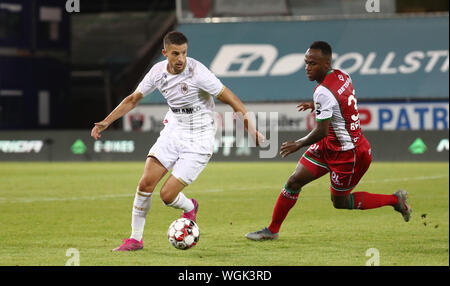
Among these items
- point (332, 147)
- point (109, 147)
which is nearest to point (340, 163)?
point (332, 147)

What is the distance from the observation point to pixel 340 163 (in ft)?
28.8

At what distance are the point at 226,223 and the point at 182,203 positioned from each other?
2146 millimetres

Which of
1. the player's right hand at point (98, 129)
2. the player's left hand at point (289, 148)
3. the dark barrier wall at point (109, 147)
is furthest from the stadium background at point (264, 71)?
the player's right hand at point (98, 129)

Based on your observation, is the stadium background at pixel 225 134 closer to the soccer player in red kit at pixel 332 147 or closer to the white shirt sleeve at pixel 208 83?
the soccer player in red kit at pixel 332 147

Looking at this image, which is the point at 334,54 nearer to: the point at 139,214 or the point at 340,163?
the point at 340,163

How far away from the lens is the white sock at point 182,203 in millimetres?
8580

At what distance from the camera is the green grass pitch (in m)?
7.86

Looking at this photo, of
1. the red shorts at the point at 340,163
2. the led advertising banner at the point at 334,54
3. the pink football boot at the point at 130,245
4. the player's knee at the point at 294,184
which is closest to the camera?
the pink football boot at the point at 130,245

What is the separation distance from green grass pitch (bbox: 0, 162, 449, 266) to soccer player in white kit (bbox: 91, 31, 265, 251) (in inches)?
21.5

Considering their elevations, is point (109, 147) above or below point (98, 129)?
below

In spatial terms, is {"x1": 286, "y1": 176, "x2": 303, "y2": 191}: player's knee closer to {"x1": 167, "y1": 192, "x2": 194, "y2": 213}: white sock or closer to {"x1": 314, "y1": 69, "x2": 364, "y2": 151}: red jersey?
{"x1": 314, "y1": 69, "x2": 364, "y2": 151}: red jersey

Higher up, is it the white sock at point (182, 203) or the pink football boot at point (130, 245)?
the white sock at point (182, 203)

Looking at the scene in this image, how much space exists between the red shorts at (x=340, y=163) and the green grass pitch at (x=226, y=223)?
2.03 ft

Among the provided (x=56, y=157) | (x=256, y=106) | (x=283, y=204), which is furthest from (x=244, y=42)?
(x=283, y=204)
